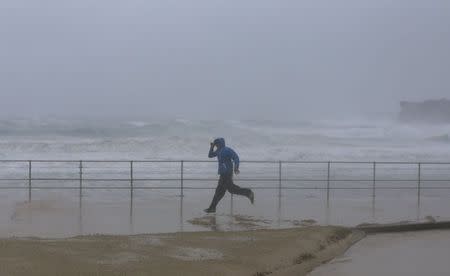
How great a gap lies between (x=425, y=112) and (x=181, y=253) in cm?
7153

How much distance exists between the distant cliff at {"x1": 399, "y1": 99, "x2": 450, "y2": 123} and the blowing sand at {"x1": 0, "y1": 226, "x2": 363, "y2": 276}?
206 feet

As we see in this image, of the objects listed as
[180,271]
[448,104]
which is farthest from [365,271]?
[448,104]

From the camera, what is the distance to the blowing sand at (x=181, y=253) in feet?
21.8

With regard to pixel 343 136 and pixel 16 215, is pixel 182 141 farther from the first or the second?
pixel 16 215

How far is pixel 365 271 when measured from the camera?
7.25 m

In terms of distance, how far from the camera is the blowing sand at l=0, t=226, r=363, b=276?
6.65 m

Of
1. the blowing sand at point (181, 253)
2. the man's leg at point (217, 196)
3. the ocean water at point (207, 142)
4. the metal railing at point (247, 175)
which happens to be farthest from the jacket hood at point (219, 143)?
the ocean water at point (207, 142)

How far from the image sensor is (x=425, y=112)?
7481 centimetres

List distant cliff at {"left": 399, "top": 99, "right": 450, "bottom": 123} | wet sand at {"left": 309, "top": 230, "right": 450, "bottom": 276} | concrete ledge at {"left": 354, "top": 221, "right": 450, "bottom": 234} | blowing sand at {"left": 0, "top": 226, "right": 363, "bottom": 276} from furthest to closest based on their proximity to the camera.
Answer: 1. distant cliff at {"left": 399, "top": 99, "right": 450, "bottom": 123}
2. concrete ledge at {"left": 354, "top": 221, "right": 450, "bottom": 234}
3. wet sand at {"left": 309, "top": 230, "right": 450, "bottom": 276}
4. blowing sand at {"left": 0, "top": 226, "right": 363, "bottom": 276}

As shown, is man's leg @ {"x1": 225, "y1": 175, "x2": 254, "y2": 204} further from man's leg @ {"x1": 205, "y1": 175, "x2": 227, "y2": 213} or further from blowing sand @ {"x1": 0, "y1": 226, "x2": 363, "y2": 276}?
blowing sand @ {"x1": 0, "y1": 226, "x2": 363, "y2": 276}

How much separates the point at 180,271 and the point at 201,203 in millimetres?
6637

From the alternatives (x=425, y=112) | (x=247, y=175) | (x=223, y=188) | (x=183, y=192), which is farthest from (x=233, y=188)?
(x=425, y=112)

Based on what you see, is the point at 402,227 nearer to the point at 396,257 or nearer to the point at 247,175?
the point at 396,257

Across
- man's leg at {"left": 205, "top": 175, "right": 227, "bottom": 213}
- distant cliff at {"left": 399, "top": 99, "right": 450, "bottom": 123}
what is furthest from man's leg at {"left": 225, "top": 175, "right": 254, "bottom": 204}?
distant cliff at {"left": 399, "top": 99, "right": 450, "bottom": 123}
